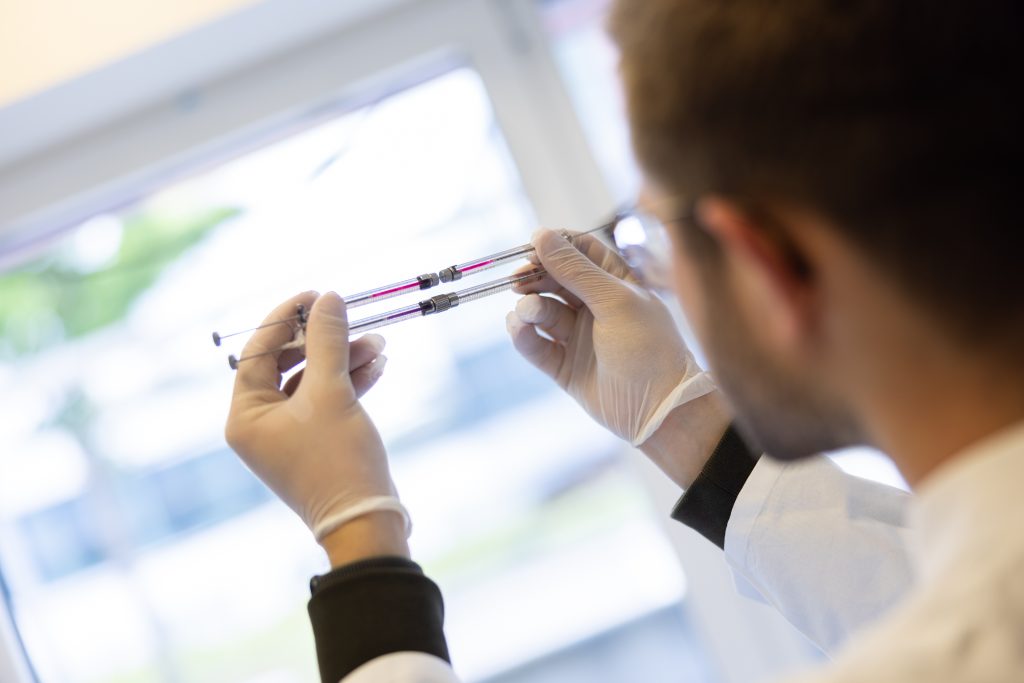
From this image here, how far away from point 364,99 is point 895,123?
1.12 m

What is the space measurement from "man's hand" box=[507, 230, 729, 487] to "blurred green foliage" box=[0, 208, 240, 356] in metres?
0.68

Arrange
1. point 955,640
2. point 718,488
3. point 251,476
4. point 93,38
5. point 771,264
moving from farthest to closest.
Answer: point 251,476 < point 93,38 < point 718,488 < point 771,264 < point 955,640

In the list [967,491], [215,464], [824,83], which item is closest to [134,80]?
[215,464]

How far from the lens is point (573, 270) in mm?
1082

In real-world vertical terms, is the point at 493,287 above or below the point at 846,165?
above

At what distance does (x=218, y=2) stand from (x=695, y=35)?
95cm

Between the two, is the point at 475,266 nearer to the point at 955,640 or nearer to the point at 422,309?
the point at 422,309

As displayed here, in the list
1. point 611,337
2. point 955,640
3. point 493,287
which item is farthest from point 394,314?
point 955,640

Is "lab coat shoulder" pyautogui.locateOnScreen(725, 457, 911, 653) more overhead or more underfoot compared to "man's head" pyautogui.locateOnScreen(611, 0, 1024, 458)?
more underfoot

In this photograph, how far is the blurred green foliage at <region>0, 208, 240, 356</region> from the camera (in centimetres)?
155

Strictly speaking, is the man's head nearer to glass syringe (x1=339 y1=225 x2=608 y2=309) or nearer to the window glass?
glass syringe (x1=339 y1=225 x2=608 y2=309)

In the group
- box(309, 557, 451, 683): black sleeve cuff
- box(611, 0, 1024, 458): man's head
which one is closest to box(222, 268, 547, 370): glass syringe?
box(309, 557, 451, 683): black sleeve cuff

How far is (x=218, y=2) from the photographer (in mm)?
1382

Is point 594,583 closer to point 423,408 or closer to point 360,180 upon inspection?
A: point 423,408
